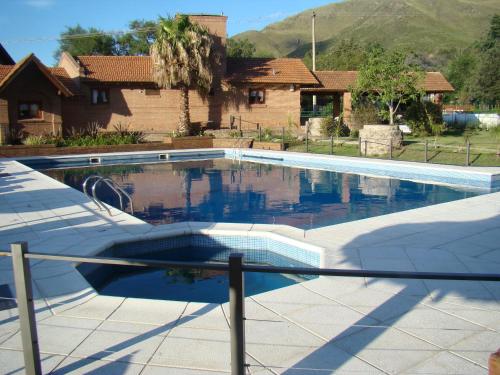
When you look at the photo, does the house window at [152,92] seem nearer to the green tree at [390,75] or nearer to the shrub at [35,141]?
the shrub at [35,141]

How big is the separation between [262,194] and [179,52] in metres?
14.3

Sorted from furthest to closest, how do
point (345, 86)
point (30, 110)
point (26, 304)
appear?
point (345, 86)
point (30, 110)
point (26, 304)

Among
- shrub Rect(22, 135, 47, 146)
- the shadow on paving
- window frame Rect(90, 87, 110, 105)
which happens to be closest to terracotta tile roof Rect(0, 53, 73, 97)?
window frame Rect(90, 87, 110, 105)

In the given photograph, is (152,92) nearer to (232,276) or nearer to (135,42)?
(135,42)

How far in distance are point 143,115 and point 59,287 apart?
2456 cm

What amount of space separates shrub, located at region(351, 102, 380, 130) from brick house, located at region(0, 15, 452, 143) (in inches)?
172

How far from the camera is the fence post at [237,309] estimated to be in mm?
2643

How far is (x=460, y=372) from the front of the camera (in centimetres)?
350

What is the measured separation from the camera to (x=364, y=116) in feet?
84.1

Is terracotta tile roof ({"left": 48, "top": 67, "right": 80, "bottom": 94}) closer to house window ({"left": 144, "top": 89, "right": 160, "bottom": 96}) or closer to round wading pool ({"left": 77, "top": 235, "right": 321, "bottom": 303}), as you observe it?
house window ({"left": 144, "top": 89, "right": 160, "bottom": 96})

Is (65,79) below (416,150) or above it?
above

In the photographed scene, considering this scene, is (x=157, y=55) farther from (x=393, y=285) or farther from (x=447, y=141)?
(x=393, y=285)

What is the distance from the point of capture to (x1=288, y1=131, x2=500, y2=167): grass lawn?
1695cm

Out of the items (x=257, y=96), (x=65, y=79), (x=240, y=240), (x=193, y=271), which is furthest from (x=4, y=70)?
(x=193, y=271)
